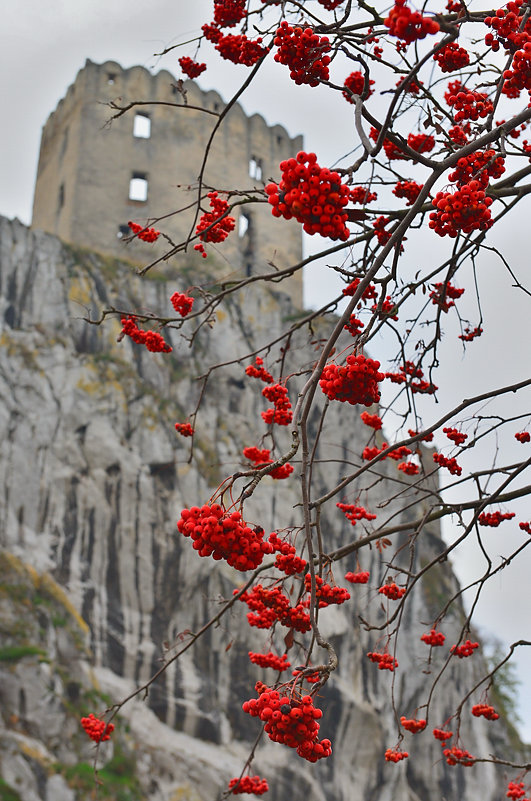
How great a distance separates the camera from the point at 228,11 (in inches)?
149

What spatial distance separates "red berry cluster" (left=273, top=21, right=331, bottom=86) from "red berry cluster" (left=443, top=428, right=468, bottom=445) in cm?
212

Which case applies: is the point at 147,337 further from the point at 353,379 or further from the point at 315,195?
the point at 315,195

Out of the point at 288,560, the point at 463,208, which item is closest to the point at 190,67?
the point at 463,208

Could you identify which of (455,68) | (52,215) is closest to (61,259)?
(52,215)

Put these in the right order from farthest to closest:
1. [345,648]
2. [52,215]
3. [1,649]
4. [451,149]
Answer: [52,215] < [345,648] < [1,649] < [451,149]

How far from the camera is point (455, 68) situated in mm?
4145

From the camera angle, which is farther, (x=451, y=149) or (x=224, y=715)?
(x=224, y=715)

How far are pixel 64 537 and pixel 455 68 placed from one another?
1396 centimetres

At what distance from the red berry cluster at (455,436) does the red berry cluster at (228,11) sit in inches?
89.0

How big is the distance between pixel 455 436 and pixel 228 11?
2328 mm

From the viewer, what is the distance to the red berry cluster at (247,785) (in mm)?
3875

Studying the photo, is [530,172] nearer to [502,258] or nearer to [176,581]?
[502,258]

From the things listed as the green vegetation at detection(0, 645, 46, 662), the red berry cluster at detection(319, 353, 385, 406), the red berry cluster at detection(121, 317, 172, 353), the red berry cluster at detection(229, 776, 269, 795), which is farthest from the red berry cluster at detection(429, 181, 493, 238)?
the green vegetation at detection(0, 645, 46, 662)

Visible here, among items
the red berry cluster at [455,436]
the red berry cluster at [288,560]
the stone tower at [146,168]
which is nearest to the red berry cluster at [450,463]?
the red berry cluster at [455,436]
